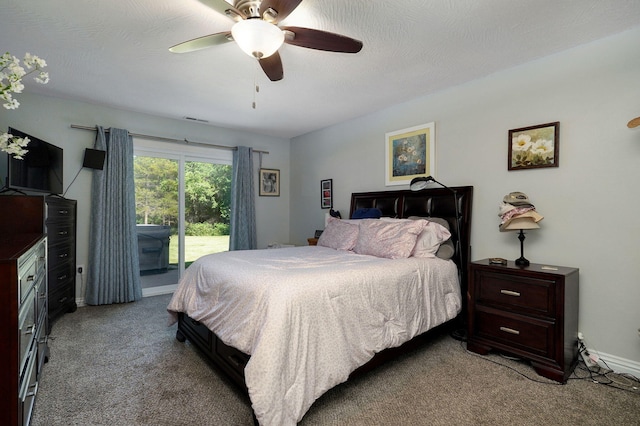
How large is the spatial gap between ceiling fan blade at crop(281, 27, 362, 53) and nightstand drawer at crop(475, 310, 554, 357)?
2242 millimetres

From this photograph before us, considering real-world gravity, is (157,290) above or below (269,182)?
below

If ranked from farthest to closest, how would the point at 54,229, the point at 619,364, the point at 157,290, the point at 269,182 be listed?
the point at 269,182 → the point at 157,290 → the point at 54,229 → the point at 619,364

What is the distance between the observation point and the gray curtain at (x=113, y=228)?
370 centimetres

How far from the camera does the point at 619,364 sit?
2.17m

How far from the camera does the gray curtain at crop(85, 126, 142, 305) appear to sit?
12.1 feet

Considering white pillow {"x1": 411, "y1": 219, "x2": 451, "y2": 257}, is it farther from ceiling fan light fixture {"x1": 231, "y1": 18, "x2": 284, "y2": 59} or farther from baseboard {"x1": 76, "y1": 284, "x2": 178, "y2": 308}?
baseboard {"x1": 76, "y1": 284, "x2": 178, "y2": 308}

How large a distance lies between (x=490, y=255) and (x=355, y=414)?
1972 millimetres

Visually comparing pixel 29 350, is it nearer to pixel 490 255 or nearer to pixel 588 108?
pixel 490 255

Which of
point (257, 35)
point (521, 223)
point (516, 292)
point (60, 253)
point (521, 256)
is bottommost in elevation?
point (516, 292)

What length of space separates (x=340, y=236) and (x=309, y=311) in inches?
65.9

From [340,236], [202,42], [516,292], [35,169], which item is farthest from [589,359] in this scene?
[35,169]

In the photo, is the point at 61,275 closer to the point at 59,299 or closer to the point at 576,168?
the point at 59,299

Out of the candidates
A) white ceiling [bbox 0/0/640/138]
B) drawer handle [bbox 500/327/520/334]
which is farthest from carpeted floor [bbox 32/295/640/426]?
white ceiling [bbox 0/0/640/138]

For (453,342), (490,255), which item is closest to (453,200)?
(490,255)
